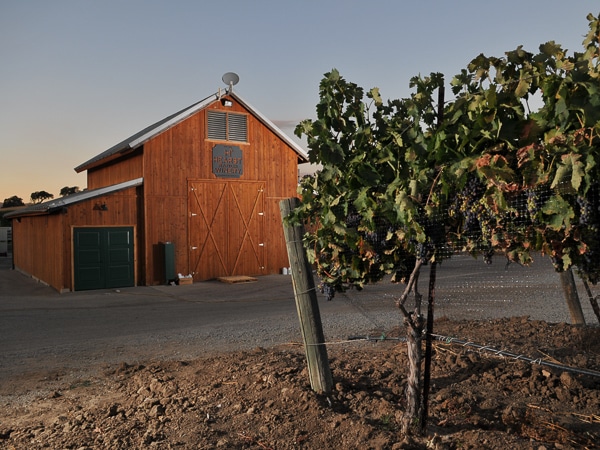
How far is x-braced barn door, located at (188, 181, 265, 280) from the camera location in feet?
65.2

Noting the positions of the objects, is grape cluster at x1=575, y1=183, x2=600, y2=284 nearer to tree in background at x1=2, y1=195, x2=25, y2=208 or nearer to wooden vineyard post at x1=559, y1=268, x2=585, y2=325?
wooden vineyard post at x1=559, y1=268, x2=585, y2=325

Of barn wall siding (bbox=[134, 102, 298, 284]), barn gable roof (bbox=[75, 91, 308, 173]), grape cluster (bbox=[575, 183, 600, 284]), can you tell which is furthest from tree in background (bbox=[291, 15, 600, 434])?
barn wall siding (bbox=[134, 102, 298, 284])

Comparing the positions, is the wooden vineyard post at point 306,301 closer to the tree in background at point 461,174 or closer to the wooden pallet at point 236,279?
the tree in background at point 461,174

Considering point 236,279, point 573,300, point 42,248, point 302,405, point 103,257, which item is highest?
point 42,248

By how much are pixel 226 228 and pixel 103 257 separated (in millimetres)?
4333

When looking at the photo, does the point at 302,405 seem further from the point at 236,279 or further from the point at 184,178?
the point at 184,178

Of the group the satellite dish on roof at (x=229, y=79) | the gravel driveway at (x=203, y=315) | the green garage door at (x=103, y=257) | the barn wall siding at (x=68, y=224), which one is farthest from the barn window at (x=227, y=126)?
the gravel driveway at (x=203, y=315)

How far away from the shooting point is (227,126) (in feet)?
67.5

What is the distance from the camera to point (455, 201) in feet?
12.8

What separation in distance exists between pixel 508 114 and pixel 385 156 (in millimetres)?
936

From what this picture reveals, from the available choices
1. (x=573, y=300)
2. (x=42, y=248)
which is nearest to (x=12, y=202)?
(x=42, y=248)

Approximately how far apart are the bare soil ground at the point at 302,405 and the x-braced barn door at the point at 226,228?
41.3 feet

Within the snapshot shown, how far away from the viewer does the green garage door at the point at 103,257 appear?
58.5 feet

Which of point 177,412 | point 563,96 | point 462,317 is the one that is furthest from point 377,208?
point 462,317
